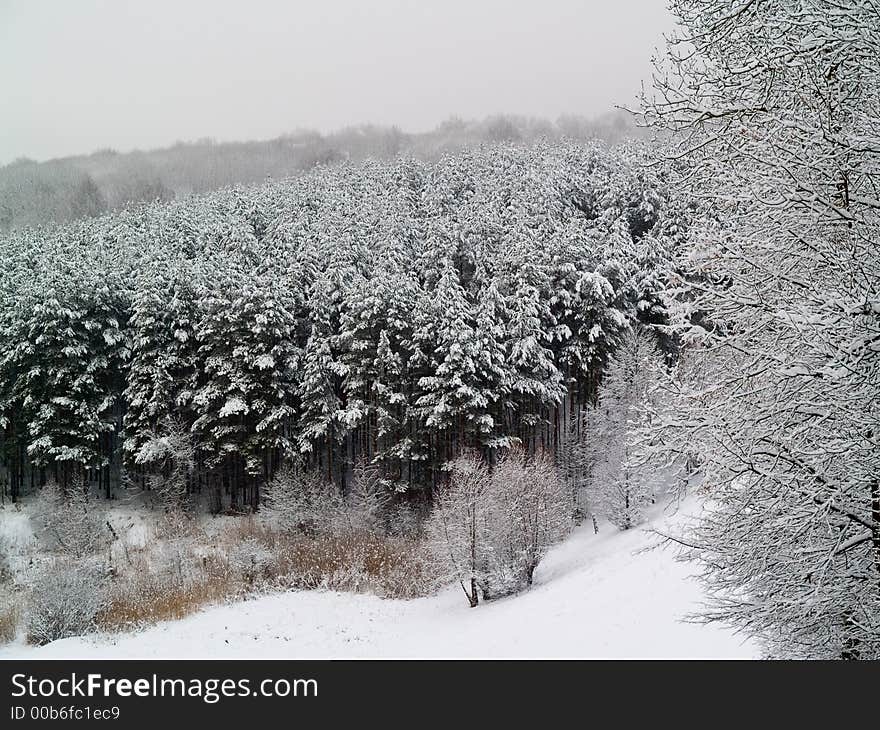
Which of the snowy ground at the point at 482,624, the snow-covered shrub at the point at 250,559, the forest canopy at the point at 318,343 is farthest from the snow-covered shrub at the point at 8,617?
the forest canopy at the point at 318,343

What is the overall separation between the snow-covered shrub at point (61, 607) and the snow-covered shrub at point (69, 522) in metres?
4.75

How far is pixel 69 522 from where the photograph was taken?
27.7 m

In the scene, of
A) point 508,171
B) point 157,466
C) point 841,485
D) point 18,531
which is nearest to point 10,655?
point 18,531

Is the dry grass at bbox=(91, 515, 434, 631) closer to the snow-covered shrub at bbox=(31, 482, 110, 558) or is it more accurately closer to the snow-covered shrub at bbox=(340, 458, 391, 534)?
the snow-covered shrub at bbox=(340, 458, 391, 534)

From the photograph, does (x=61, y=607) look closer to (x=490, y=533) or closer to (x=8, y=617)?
(x=8, y=617)

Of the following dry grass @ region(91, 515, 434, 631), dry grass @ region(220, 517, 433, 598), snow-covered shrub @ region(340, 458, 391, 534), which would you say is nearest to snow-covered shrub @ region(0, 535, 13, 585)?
dry grass @ region(91, 515, 434, 631)

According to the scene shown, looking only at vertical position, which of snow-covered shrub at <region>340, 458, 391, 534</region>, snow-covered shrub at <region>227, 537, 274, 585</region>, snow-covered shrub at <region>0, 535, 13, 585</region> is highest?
snow-covered shrub at <region>340, 458, 391, 534</region>

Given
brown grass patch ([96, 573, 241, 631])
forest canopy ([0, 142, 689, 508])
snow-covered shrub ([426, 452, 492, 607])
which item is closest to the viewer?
brown grass patch ([96, 573, 241, 631])

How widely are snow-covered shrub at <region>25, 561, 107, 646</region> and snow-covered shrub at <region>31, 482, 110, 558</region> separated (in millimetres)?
4754

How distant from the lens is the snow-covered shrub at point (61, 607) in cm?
2048

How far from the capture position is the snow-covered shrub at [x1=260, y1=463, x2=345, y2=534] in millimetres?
28609

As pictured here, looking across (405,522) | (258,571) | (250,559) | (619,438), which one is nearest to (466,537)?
(405,522)

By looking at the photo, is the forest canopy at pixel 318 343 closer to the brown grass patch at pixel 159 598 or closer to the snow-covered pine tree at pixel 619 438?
the snow-covered pine tree at pixel 619 438

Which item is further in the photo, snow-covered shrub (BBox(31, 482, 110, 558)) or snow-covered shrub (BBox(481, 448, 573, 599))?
snow-covered shrub (BBox(31, 482, 110, 558))
